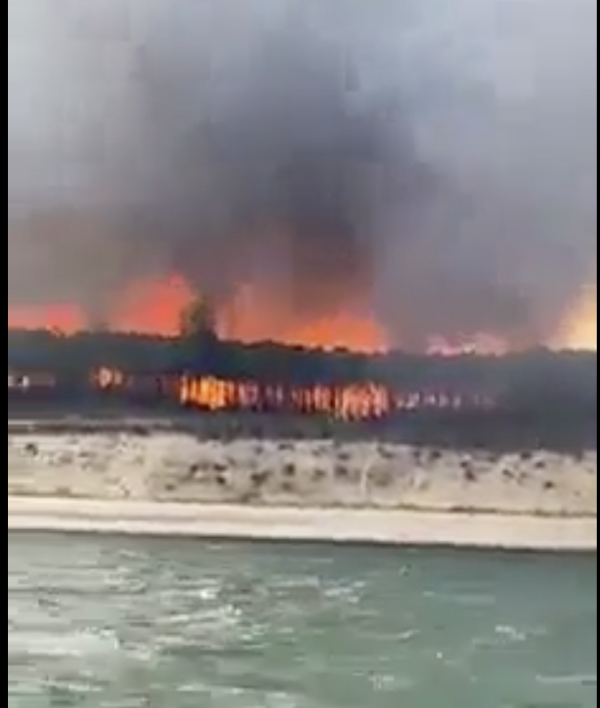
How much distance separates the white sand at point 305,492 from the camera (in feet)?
3.34

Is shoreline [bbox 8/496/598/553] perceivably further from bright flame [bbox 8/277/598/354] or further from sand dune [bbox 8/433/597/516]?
bright flame [bbox 8/277/598/354]

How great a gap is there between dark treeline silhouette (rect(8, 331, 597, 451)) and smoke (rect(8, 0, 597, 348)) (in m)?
0.03

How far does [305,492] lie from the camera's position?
3.39ft

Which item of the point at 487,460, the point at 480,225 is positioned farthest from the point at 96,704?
the point at 480,225

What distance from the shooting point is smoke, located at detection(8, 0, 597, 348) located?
40.6 inches

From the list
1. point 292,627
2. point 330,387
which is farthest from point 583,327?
point 292,627

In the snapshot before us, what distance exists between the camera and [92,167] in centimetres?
106

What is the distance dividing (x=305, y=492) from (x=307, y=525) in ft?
0.08

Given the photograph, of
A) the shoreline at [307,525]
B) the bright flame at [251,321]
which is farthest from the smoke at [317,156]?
the shoreline at [307,525]

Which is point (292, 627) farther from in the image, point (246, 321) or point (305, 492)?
point (246, 321)

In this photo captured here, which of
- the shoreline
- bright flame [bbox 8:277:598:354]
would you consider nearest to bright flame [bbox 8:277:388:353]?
bright flame [bbox 8:277:598:354]

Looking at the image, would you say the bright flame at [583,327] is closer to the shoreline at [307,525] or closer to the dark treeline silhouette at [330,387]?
the dark treeline silhouette at [330,387]

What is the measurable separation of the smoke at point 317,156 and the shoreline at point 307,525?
14 centimetres

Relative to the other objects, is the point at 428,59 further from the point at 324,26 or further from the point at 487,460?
the point at 487,460
